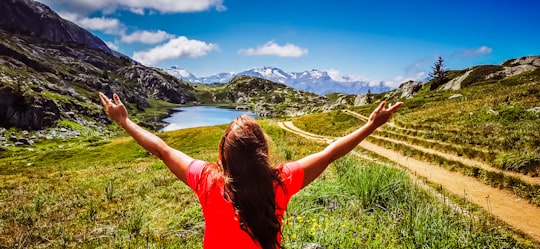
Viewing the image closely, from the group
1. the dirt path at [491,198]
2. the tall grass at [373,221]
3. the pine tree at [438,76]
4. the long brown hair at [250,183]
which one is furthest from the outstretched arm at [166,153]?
the pine tree at [438,76]

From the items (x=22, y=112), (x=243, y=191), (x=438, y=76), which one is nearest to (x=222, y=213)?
(x=243, y=191)

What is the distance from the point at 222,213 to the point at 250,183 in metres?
0.38

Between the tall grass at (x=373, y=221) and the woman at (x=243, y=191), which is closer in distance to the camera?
the woman at (x=243, y=191)

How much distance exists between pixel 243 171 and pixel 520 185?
681 inches

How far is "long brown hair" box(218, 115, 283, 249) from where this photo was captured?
2668 millimetres

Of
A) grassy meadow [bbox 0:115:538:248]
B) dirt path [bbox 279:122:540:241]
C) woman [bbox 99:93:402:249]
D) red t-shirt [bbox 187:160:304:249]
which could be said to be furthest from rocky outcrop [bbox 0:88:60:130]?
woman [bbox 99:93:402:249]

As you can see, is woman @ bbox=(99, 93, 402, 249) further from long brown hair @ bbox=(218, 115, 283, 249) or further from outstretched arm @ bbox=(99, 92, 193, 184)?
outstretched arm @ bbox=(99, 92, 193, 184)

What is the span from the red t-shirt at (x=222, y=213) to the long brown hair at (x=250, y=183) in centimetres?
7

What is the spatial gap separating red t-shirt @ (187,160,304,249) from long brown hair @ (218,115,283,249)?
2.8 inches

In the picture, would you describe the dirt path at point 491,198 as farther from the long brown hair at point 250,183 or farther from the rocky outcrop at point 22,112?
the rocky outcrop at point 22,112

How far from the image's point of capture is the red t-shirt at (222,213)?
2.72 meters

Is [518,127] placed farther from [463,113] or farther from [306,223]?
[306,223]

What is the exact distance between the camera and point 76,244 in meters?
7.63

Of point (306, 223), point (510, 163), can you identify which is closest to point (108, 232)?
point (306, 223)
